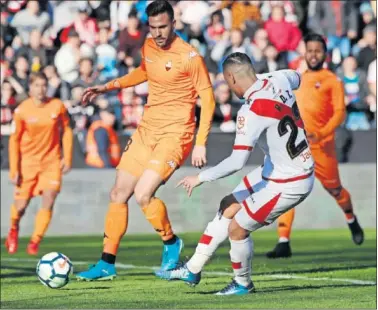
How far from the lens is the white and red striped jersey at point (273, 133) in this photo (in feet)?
30.8

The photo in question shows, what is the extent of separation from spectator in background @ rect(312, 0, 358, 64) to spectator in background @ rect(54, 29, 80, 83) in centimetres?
422

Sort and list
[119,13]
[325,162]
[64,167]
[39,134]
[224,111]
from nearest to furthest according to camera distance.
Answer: [325,162] < [64,167] < [39,134] < [224,111] < [119,13]

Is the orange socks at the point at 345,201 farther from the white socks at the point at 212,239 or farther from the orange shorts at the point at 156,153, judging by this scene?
the white socks at the point at 212,239

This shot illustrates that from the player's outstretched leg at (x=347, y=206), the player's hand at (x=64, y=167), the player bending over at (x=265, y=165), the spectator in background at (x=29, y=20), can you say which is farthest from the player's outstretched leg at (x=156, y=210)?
the spectator in background at (x=29, y=20)

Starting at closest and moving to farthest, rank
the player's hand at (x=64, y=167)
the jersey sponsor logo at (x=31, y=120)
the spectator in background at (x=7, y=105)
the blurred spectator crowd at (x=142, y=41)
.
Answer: the player's hand at (x=64, y=167) < the jersey sponsor logo at (x=31, y=120) < the spectator in background at (x=7, y=105) < the blurred spectator crowd at (x=142, y=41)

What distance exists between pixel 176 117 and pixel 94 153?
7915mm

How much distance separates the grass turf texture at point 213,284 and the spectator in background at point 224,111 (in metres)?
3.59

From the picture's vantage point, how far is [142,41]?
21328mm

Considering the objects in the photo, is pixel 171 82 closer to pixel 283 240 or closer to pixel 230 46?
pixel 283 240

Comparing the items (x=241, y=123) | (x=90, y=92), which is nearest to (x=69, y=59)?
(x=90, y=92)

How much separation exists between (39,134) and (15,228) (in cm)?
126

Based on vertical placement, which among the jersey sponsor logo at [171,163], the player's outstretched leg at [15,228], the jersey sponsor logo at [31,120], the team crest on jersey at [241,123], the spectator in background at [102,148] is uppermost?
the team crest on jersey at [241,123]

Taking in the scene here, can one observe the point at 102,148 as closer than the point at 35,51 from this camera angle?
Yes

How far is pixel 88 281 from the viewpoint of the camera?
11391mm
